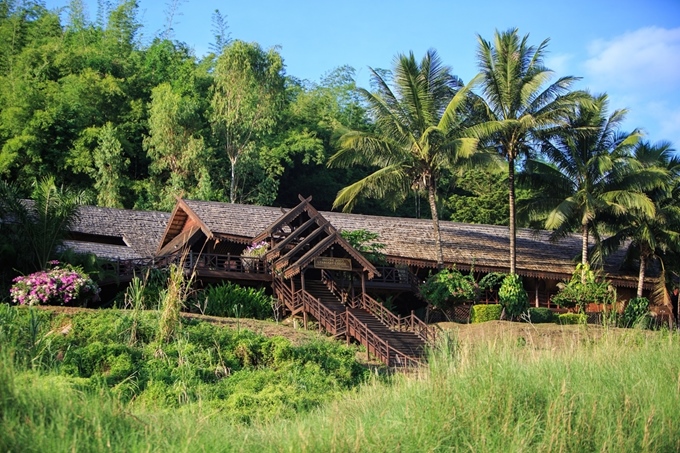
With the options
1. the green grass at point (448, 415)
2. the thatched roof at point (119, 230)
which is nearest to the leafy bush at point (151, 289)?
the thatched roof at point (119, 230)

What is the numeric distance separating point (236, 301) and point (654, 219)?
51.6 ft

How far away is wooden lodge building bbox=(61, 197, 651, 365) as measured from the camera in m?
24.9

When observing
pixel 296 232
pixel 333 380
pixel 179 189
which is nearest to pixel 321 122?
pixel 179 189

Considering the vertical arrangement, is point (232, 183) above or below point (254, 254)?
above

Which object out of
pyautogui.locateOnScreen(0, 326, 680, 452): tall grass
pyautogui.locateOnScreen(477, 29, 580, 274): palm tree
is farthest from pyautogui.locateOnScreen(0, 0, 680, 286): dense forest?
pyautogui.locateOnScreen(0, 326, 680, 452): tall grass

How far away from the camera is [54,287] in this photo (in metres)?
21.5

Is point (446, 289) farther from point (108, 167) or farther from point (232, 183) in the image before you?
point (108, 167)

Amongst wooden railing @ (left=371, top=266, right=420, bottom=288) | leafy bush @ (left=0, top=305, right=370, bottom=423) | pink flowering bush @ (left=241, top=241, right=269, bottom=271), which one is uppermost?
pink flowering bush @ (left=241, top=241, right=269, bottom=271)

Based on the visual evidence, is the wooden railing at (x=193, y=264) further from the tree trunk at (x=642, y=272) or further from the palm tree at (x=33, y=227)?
the tree trunk at (x=642, y=272)

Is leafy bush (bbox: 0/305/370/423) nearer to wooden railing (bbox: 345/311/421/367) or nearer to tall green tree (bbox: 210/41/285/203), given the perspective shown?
wooden railing (bbox: 345/311/421/367)

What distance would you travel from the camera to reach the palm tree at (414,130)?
30188mm

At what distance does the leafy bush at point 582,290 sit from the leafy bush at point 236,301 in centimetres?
1080

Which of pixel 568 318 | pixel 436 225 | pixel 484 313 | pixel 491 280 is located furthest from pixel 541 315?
pixel 436 225

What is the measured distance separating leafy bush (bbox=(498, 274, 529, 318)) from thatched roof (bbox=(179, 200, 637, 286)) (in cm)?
203
